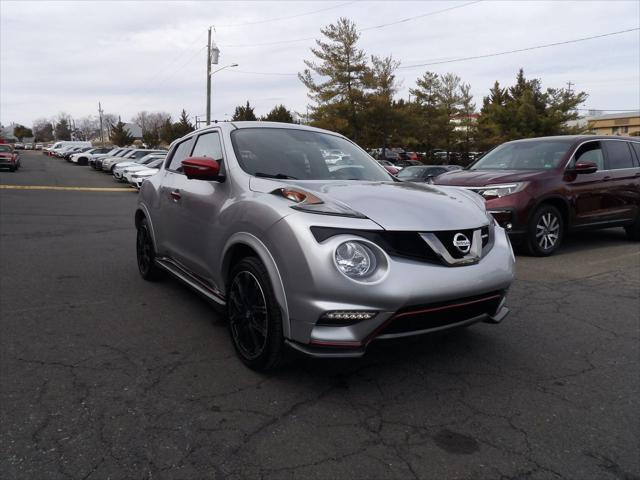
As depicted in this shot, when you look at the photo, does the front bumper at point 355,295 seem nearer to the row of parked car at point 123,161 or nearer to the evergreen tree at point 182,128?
the row of parked car at point 123,161

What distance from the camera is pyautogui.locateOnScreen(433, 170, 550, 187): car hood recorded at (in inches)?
273

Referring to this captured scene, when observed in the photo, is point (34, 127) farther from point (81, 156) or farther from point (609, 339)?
point (609, 339)

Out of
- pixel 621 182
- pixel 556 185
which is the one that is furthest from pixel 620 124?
pixel 556 185

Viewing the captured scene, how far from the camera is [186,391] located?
2947 mm

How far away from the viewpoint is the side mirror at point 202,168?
343 centimetres

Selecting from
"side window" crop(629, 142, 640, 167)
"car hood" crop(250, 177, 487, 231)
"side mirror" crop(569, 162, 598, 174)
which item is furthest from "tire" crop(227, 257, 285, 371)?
"side window" crop(629, 142, 640, 167)

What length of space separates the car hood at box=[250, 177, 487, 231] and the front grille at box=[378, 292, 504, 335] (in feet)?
1.44

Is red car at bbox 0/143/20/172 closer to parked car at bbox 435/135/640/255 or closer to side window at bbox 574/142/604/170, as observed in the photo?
parked car at bbox 435/135/640/255

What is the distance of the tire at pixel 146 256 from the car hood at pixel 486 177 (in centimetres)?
439

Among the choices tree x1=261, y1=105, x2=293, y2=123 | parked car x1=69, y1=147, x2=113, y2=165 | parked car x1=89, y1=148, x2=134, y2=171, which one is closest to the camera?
parked car x1=89, y1=148, x2=134, y2=171

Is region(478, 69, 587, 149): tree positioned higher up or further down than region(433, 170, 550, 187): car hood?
higher up

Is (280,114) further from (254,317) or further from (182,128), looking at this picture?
(254,317)

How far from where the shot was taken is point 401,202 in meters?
3.04

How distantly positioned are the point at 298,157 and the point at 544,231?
466cm
